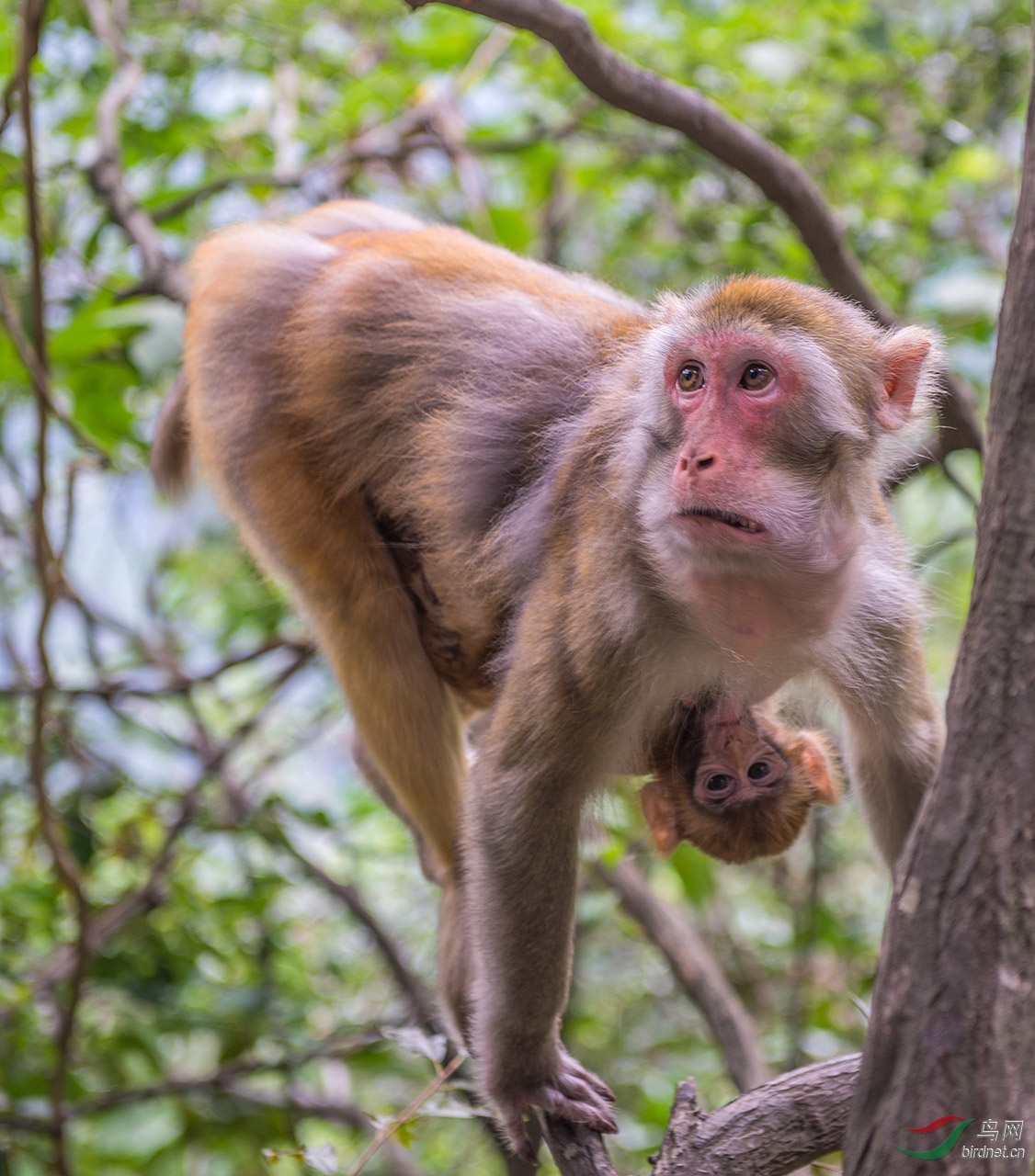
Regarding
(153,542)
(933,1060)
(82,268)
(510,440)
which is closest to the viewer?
(933,1060)

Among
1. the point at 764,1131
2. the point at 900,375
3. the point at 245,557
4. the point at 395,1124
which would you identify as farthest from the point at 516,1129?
the point at 245,557

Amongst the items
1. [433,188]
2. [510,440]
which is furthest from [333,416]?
[433,188]

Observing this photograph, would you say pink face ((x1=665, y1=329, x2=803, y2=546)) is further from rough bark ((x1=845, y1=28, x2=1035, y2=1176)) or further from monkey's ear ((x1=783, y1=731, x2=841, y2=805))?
monkey's ear ((x1=783, y1=731, x2=841, y2=805))

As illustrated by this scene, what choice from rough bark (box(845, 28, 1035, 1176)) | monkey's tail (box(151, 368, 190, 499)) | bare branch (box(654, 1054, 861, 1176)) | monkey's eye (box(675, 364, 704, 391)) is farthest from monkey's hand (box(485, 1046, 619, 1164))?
monkey's tail (box(151, 368, 190, 499))

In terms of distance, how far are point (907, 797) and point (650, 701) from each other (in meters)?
0.88

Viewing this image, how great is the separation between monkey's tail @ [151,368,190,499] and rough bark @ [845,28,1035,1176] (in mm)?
3225

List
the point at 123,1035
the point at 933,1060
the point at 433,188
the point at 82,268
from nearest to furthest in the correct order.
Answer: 1. the point at 933,1060
2. the point at 123,1035
3. the point at 82,268
4. the point at 433,188

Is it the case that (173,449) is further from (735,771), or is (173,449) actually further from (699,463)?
(699,463)

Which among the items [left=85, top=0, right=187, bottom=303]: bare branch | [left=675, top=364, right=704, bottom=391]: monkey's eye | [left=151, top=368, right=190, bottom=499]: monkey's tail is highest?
[left=85, top=0, right=187, bottom=303]: bare branch

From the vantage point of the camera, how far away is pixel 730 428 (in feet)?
8.62

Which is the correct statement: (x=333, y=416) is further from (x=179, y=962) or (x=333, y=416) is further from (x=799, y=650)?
(x=179, y=962)

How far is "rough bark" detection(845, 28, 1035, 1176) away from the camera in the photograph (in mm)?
1700

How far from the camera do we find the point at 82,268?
211 inches

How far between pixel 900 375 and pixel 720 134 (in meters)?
1.09
